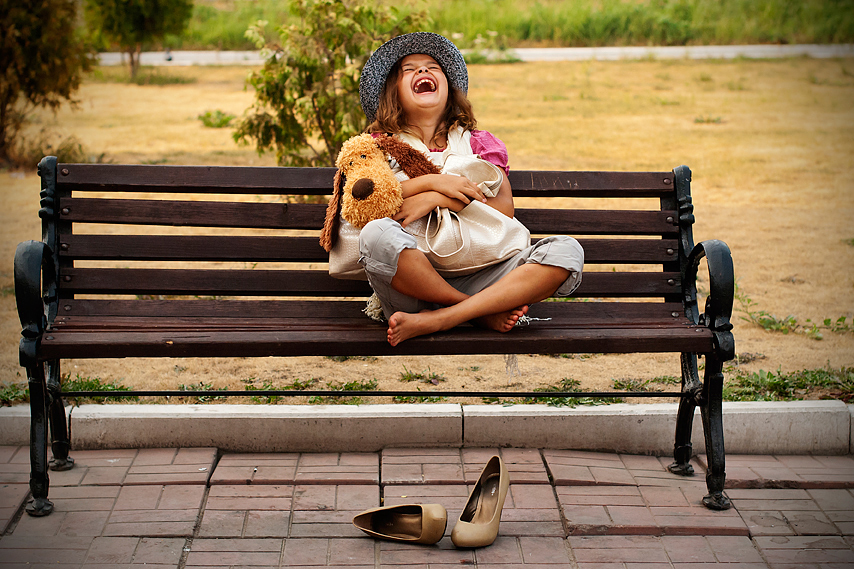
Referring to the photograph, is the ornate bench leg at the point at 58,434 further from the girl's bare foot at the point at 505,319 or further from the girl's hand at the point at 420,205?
the girl's bare foot at the point at 505,319

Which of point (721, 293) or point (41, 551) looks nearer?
point (41, 551)

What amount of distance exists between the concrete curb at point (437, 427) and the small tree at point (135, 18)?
11.1 m

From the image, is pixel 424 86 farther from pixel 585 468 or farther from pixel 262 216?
pixel 585 468

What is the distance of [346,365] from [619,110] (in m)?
8.40

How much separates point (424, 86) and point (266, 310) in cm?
100

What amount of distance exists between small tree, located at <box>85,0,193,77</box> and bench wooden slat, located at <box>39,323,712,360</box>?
1145cm

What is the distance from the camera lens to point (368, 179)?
104 inches

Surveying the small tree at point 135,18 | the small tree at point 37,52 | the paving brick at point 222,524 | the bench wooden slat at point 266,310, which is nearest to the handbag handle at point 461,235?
the bench wooden slat at point 266,310

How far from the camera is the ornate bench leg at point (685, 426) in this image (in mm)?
2863

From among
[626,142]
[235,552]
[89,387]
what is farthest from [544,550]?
[626,142]

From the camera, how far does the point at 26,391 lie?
327cm

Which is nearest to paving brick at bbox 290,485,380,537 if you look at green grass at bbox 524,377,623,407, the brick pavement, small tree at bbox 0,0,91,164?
the brick pavement

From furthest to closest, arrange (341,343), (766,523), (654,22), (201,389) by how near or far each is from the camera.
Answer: (654,22)
(201,389)
(766,523)
(341,343)

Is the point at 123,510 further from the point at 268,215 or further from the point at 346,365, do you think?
the point at 346,365
